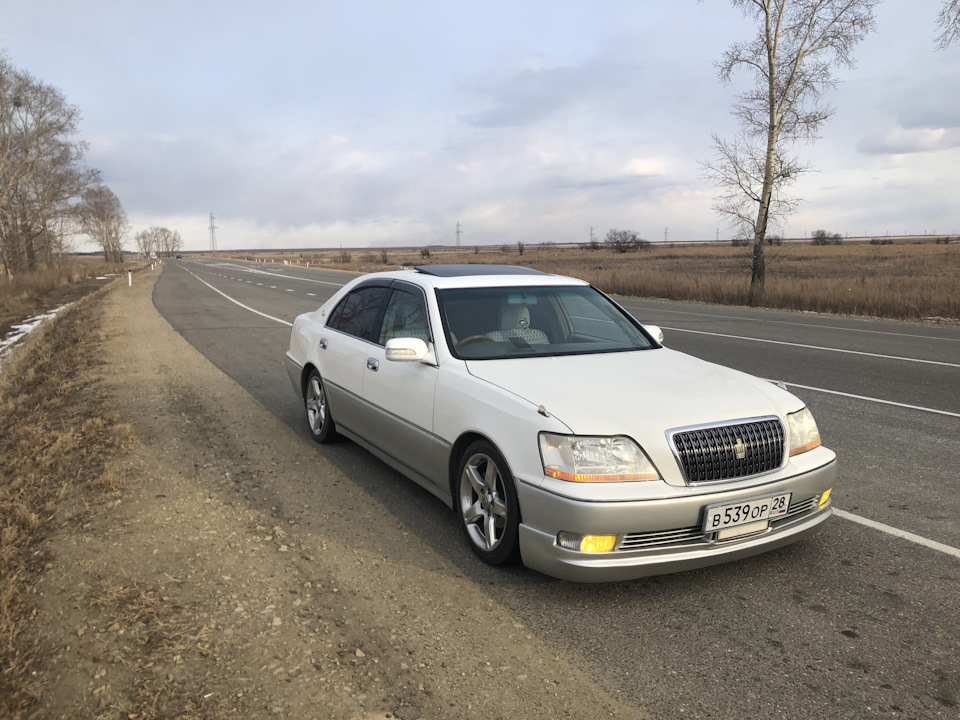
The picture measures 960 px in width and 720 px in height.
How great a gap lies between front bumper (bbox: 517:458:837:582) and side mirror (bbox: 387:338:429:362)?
1.21m

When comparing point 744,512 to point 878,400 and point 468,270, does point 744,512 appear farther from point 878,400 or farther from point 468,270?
point 878,400

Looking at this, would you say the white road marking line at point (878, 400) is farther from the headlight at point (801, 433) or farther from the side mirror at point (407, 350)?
the side mirror at point (407, 350)

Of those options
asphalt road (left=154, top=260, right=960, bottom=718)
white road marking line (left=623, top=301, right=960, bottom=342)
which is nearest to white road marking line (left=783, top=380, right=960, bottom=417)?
asphalt road (left=154, top=260, right=960, bottom=718)

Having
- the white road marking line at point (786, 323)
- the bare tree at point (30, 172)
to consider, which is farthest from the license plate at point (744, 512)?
the bare tree at point (30, 172)

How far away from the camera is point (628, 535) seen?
3.28m

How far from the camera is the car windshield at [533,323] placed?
4.52m

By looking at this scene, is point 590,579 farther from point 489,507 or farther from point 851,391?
point 851,391

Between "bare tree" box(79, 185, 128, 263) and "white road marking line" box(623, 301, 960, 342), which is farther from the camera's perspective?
"bare tree" box(79, 185, 128, 263)

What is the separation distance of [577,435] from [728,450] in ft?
2.50

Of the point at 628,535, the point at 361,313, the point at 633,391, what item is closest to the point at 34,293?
the point at 361,313

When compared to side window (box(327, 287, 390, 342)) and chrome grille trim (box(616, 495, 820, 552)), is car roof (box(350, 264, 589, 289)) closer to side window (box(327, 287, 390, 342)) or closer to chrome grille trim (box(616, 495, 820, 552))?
side window (box(327, 287, 390, 342))

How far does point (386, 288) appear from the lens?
5.49 metres

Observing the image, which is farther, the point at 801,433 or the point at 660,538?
the point at 801,433

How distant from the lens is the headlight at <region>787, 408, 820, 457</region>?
147 inches
